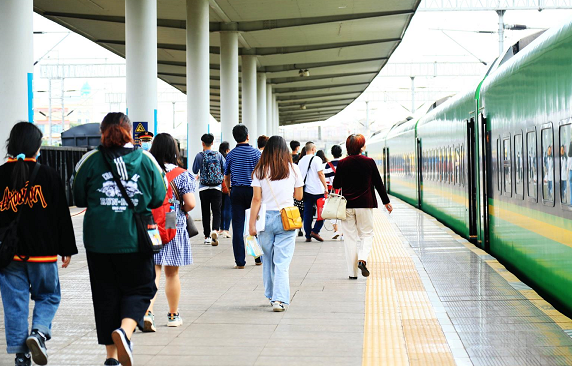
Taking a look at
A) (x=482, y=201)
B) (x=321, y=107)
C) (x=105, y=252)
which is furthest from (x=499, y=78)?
(x=321, y=107)

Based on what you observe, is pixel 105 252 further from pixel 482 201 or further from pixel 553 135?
pixel 482 201

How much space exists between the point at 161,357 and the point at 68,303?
9.08 feet

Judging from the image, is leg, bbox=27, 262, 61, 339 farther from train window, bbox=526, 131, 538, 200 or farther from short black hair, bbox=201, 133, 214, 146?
short black hair, bbox=201, 133, 214, 146

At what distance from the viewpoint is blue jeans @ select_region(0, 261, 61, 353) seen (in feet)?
18.0

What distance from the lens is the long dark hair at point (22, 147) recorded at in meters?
5.47

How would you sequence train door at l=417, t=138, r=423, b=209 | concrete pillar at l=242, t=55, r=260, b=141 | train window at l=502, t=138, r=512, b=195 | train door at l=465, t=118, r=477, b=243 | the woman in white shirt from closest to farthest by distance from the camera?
the woman in white shirt < train window at l=502, t=138, r=512, b=195 < train door at l=465, t=118, r=477, b=243 < train door at l=417, t=138, r=423, b=209 < concrete pillar at l=242, t=55, r=260, b=141

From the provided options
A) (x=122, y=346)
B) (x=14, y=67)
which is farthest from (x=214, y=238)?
(x=122, y=346)

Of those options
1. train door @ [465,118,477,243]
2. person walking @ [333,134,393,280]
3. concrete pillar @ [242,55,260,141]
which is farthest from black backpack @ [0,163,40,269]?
concrete pillar @ [242,55,260,141]

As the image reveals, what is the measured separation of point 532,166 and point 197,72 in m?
13.2

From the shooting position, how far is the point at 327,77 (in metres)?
41.2

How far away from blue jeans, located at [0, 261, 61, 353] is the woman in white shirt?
266 cm

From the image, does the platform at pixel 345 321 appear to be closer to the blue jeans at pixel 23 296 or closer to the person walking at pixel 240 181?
the blue jeans at pixel 23 296

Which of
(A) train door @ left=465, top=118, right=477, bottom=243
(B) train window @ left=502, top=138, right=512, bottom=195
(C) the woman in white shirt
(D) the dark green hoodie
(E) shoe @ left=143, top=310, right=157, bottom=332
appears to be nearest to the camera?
(D) the dark green hoodie

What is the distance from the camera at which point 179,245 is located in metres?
6.93
